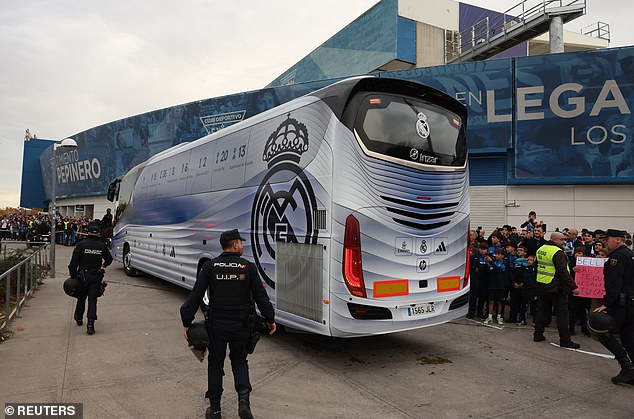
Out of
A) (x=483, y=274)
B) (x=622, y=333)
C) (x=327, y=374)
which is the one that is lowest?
(x=327, y=374)

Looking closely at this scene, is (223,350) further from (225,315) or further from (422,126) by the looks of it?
(422,126)

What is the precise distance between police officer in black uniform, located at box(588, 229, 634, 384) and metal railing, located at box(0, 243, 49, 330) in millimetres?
8499

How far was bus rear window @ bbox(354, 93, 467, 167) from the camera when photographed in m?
5.38

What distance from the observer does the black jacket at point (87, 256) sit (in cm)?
721

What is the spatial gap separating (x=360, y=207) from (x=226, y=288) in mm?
2018

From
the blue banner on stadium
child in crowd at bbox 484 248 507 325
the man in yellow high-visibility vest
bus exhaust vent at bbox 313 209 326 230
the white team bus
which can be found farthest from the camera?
the blue banner on stadium

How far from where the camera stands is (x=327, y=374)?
540 centimetres

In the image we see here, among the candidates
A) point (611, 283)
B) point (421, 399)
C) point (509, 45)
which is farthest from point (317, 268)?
point (509, 45)

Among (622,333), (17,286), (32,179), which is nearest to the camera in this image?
(622,333)

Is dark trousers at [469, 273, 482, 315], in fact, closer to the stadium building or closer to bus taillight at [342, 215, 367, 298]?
bus taillight at [342, 215, 367, 298]

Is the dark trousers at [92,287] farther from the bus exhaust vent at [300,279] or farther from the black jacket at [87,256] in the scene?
the bus exhaust vent at [300,279]

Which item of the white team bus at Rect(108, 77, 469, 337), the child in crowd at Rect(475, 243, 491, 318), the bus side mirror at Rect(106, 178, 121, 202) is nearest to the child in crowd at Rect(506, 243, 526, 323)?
the child in crowd at Rect(475, 243, 491, 318)

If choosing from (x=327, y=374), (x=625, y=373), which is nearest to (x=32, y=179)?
(x=327, y=374)

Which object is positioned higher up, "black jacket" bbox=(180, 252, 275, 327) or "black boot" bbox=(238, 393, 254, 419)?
"black jacket" bbox=(180, 252, 275, 327)
